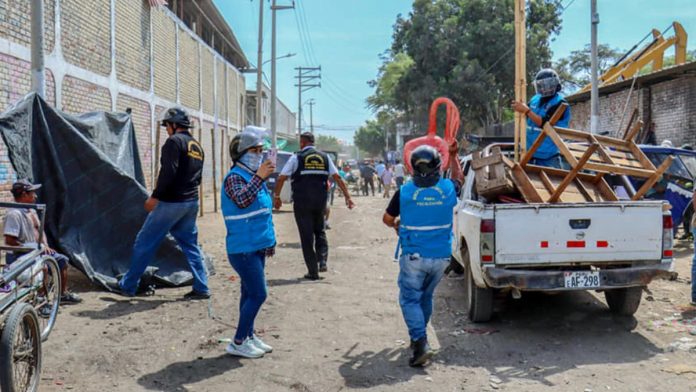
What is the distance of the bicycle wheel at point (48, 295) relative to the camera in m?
5.46

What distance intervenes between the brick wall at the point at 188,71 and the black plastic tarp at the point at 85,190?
58.2 ft

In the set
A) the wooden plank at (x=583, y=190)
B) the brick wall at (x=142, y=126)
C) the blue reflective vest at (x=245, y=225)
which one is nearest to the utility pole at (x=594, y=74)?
the wooden plank at (x=583, y=190)

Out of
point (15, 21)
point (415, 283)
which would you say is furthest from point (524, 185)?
point (15, 21)

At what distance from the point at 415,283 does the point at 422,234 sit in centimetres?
40

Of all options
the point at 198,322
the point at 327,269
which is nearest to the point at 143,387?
the point at 198,322

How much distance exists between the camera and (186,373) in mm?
4871

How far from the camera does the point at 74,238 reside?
723cm

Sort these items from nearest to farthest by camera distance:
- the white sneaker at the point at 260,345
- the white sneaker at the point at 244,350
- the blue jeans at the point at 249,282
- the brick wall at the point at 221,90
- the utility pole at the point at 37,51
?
the blue jeans at the point at 249,282 → the white sneaker at the point at 244,350 → the white sneaker at the point at 260,345 → the utility pole at the point at 37,51 → the brick wall at the point at 221,90

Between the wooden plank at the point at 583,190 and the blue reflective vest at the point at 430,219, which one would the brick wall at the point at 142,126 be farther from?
the blue reflective vest at the point at 430,219

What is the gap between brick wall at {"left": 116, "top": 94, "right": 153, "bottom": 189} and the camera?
1822 cm

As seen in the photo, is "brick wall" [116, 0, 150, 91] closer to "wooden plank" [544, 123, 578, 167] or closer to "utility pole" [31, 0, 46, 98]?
"utility pole" [31, 0, 46, 98]

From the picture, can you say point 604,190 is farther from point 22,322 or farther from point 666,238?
point 22,322

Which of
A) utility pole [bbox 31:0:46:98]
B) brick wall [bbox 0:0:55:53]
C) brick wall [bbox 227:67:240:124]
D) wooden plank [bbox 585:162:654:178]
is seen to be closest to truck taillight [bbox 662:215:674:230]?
wooden plank [bbox 585:162:654:178]

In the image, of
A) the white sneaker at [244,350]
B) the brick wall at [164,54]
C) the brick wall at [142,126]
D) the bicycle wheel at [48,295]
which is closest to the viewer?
the white sneaker at [244,350]
